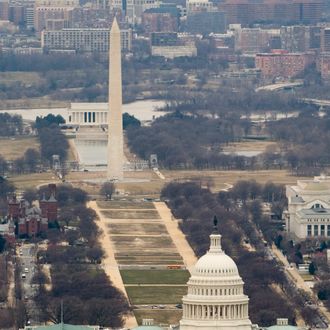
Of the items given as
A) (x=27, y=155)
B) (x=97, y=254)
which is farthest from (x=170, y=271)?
(x=27, y=155)

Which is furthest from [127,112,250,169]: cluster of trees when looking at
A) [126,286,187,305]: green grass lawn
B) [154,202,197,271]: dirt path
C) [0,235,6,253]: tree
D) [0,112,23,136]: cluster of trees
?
[126,286,187,305]: green grass lawn

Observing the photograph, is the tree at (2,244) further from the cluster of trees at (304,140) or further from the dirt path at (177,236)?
the cluster of trees at (304,140)

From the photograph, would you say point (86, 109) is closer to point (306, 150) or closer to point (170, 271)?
point (306, 150)

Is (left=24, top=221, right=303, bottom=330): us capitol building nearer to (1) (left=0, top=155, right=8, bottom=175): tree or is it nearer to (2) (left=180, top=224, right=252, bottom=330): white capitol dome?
(2) (left=180, top=224, right=252, bottom=330): white capitol dome

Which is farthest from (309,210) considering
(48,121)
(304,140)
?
(48,121)

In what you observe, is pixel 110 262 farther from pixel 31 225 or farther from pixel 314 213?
pixel 314 213

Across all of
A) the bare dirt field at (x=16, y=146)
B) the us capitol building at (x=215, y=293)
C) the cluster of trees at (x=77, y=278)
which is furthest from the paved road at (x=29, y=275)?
the bare dirt field at (x=16, y=146)
